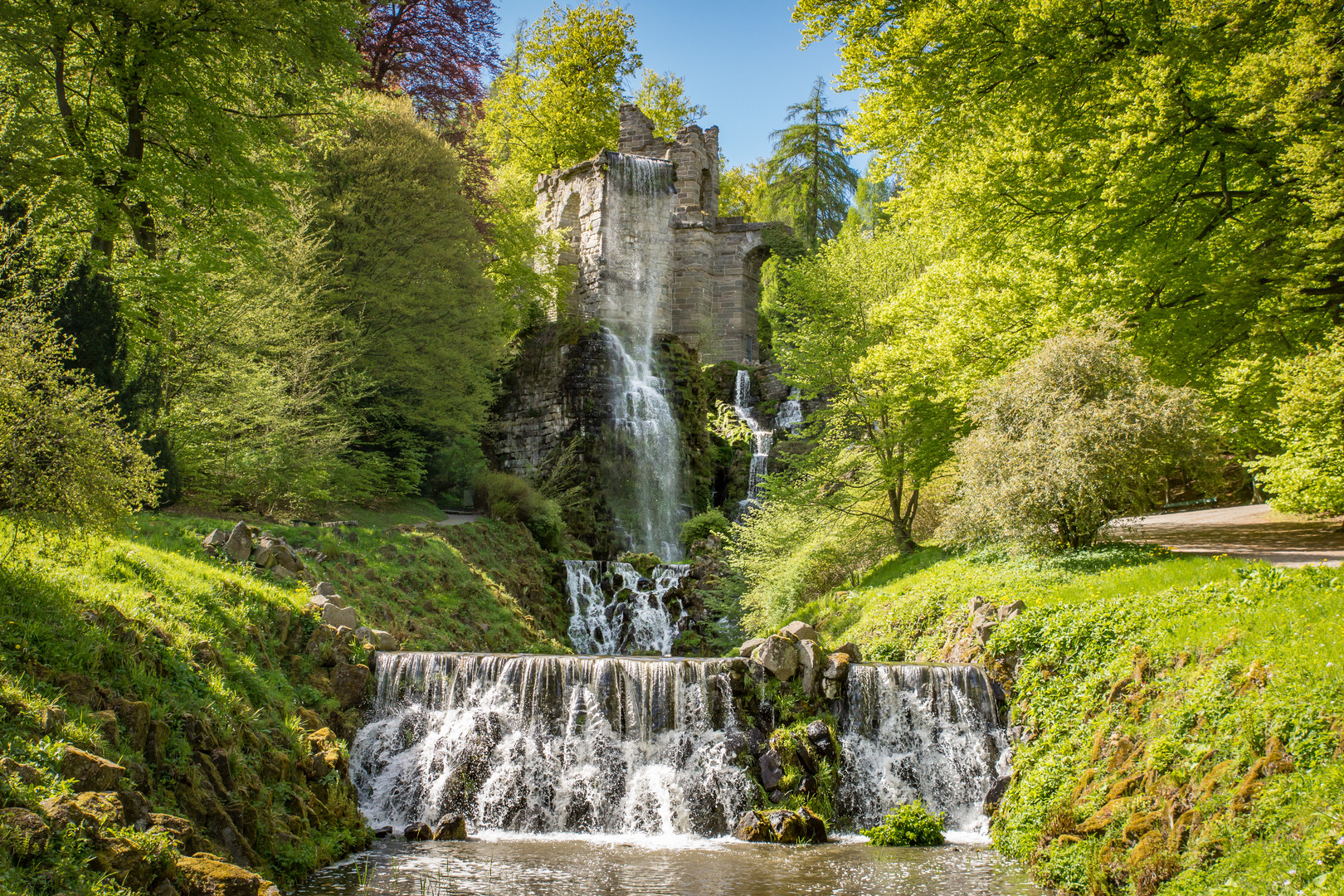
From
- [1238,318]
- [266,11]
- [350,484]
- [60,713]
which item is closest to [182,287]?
[266,11]

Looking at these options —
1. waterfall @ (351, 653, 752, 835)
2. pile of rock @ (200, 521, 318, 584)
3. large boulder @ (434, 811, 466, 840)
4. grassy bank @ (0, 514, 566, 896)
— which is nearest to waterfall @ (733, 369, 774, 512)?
waterfall @ (351, 653, 752, 835)

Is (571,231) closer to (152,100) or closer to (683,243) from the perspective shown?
(683,243)

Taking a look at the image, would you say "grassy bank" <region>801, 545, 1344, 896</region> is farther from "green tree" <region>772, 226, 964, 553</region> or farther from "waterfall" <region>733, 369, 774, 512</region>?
"waterfall" <region>733, 369, 774, 512</region>

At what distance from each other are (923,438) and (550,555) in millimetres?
8879

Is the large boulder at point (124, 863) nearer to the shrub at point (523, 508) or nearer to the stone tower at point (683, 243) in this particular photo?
the shrub at point (523, 508)

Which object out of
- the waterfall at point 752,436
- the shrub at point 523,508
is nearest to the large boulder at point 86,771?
the shrub at point 523,508

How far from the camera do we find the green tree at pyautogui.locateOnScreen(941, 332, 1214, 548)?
11789 mm

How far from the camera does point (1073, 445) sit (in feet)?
39.6

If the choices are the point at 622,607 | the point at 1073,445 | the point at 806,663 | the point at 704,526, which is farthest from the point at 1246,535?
the point at 704,526

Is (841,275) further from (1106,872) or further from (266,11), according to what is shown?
(1106,872)

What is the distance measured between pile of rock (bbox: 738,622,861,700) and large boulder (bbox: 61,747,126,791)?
709cm

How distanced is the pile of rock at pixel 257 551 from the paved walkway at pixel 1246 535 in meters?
12.2

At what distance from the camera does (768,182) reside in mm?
42656

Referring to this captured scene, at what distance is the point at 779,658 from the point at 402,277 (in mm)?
13600
